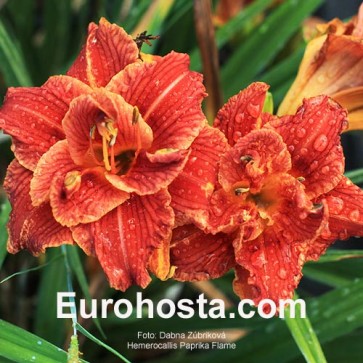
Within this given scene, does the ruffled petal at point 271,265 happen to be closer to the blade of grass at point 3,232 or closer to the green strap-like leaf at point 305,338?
the green strap-like leaf at point 305,338

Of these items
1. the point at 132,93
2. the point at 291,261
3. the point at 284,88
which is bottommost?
the point at 291,261

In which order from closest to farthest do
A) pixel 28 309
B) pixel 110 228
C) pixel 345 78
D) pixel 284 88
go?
pixel 110 228 < pixel 345 78 < pixel 284 88 < pixel 28 309

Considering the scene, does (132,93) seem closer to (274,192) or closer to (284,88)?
(274,192)

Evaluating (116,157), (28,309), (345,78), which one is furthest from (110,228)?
(28,309)

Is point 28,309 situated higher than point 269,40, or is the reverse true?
point 269,40

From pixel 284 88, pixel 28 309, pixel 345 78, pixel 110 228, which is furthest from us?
pixel 28 309

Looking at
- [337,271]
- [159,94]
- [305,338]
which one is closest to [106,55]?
[159,94]

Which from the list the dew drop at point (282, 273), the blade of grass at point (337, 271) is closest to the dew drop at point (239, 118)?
the dew drop at point (282, 273)

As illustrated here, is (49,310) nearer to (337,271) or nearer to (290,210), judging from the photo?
(337,271)

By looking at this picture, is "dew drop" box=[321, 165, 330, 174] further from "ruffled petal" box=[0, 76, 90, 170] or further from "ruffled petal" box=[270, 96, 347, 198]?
"ruffled petal" box=[0, 76, 90, 170]
